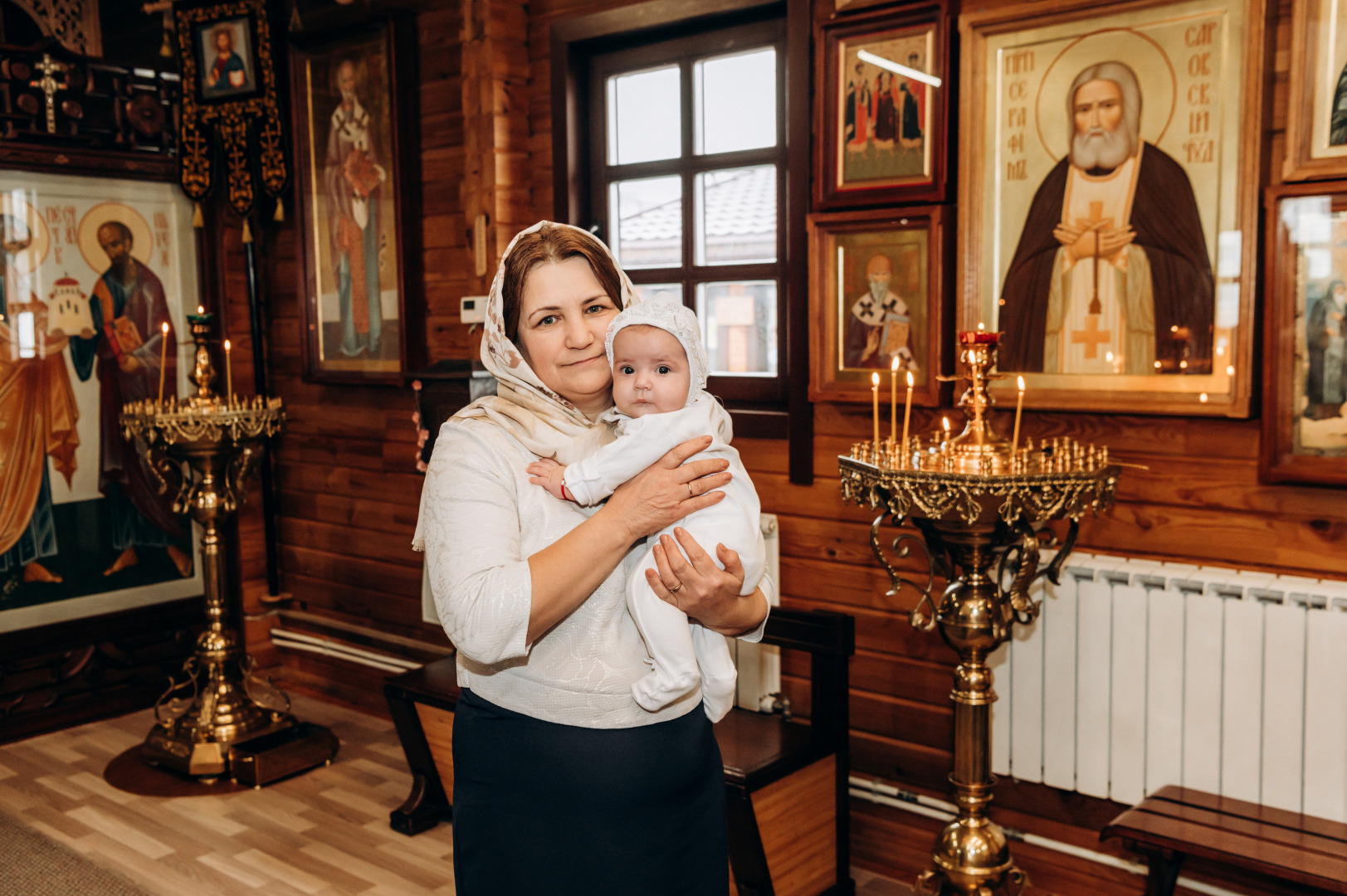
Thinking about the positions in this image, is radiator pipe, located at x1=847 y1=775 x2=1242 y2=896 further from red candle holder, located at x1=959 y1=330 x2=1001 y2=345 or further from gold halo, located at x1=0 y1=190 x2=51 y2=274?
gold halo, located at x1=0 y1=190 x2=51 y2=274

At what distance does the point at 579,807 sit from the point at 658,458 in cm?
45

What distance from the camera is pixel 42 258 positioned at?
411 centimetres

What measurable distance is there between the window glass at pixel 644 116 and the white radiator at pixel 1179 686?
5.79 ft

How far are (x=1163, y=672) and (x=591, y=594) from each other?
5.11 feet

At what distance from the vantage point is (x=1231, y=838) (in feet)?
7.11

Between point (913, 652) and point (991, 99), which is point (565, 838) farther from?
point (991, 99)

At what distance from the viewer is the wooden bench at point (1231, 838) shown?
6.79 ft

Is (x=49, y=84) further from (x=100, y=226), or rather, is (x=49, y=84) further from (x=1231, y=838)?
(x=1231, y=838)

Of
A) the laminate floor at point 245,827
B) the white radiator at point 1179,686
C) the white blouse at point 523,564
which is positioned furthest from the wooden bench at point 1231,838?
the laminate floor at point 245,827

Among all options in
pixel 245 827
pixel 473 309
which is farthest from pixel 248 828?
pixel 473 309

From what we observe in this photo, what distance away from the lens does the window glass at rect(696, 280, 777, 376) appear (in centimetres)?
326

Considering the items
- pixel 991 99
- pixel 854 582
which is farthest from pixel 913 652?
pixel 991 99

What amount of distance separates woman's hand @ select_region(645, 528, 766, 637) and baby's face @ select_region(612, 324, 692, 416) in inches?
7.1

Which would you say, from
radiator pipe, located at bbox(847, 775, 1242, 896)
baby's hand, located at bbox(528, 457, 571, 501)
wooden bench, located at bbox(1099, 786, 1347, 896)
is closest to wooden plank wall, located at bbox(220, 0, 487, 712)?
radiator pipe, located at bbox(847, 775, 1242, 896)
